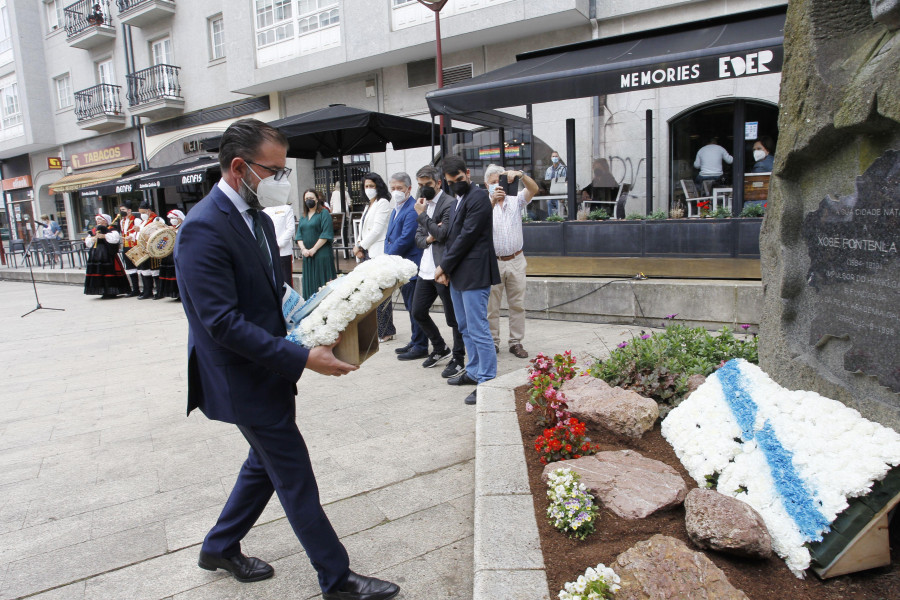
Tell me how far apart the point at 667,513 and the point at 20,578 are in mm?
3096

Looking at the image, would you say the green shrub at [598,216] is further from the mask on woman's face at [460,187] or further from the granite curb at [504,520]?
the granite curb at [504,520]

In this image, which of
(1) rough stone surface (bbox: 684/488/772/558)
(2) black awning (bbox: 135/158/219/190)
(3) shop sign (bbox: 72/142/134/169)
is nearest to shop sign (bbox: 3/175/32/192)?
(3) shop sign (bbox: 72/142/134/169)

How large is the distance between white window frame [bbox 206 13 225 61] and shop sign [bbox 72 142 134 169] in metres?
6.31

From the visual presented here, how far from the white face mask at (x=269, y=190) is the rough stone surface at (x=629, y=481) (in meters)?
1.81

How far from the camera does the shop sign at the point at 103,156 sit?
2398 cm

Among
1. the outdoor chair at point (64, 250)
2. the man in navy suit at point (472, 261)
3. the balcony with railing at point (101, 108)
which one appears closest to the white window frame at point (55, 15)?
the balcony with railing at point (101, 108)

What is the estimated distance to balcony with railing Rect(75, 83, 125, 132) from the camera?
23.5 m

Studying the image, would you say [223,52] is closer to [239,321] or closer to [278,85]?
[278,85]

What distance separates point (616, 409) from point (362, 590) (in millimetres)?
1756

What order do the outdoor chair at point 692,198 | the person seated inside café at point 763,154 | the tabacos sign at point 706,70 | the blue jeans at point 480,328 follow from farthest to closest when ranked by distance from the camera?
the person seated inside café at point 763,154 → the outdoor chair at point 692,198 → the tabacos sign at point 706,70 → the blue jeans at point 480,328

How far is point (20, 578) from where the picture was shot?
9.49 feet

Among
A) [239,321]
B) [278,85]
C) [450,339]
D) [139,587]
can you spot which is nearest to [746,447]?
[239,321]

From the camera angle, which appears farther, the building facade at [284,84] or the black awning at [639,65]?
the building facade at [284,84]

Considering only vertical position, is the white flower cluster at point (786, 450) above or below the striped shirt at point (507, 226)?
below
